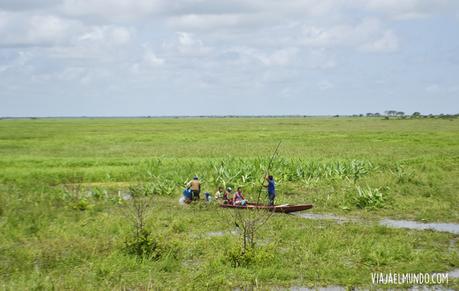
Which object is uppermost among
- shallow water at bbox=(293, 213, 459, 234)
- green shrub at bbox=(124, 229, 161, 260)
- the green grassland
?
green shrub at bbox=(124, 229, 161, 260)

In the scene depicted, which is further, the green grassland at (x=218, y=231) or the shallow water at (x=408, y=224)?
the shallow water at (x=408, y=224)

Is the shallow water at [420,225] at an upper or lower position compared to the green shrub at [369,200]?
lower

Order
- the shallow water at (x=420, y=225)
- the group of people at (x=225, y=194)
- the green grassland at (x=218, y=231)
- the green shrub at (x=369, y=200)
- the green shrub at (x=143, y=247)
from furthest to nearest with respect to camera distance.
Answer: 1. the green shrub at (x=369, y=200)
2. the group of people at (x=225, y=194)
3. the shallow water at (x=420, y=225)
4. the green shrub at (x=143, y=247)
5. the green grassland at (x=218, y=231)

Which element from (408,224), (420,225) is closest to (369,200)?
(408,224)

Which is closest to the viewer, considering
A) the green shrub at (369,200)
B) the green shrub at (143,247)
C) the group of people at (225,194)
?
the green shrub at (143,247)

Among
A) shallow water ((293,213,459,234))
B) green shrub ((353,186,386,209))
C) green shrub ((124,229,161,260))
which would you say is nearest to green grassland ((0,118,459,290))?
green shrub ((353,186,386,209))

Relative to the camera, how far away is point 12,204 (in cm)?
1706

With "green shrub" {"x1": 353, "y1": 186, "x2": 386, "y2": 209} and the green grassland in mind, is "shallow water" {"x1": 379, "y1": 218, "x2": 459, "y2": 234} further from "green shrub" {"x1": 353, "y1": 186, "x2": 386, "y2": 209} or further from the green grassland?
"green shrub" {"x1": 353, "y1": 186, "x2": 386, "y2": 209}

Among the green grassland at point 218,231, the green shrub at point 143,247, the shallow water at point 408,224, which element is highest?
the green shrub at point 143,247

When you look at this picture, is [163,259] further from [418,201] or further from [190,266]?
[418,201]

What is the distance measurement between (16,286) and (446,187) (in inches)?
751

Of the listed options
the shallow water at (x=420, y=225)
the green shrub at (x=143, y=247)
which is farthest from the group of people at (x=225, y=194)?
the green shrub at (x=143, y=247)

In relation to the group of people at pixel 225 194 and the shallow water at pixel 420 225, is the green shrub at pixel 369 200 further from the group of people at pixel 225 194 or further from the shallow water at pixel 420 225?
the group of people at pixel 225 194

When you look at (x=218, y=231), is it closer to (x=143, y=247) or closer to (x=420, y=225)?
(x=143, y=247)
